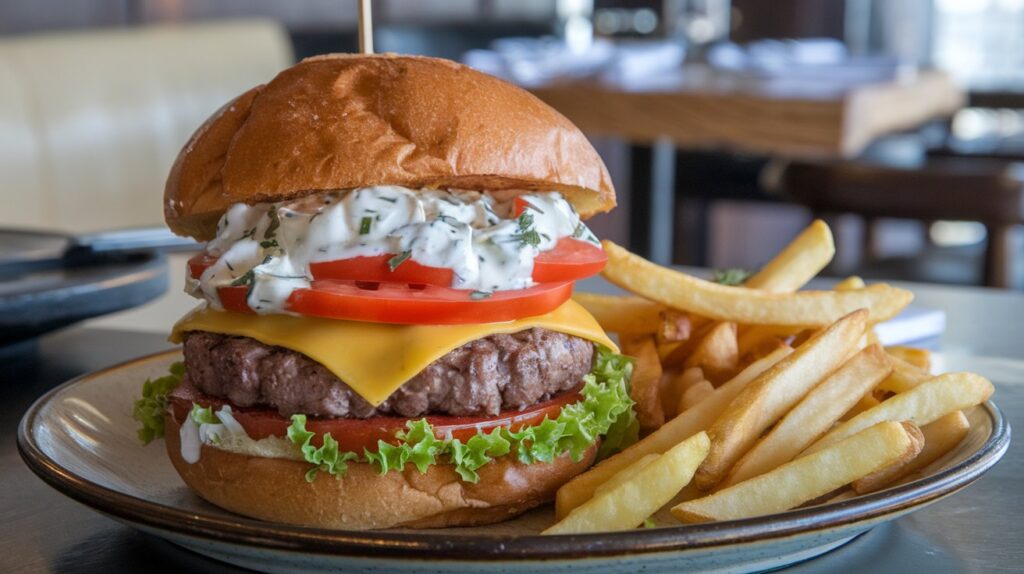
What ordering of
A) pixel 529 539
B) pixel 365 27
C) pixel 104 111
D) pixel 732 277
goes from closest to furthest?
pixel 529 539
pixel 365 27
pixel 732 277
pixel 104 111

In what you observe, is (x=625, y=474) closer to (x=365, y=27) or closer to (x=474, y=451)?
(x=474, y=451)

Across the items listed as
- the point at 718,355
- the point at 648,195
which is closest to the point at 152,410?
the point at 718,355

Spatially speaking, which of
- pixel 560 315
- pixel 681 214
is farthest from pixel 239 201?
pixel 681 214

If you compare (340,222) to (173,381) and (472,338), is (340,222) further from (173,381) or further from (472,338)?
(173,381)

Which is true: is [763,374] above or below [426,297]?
below

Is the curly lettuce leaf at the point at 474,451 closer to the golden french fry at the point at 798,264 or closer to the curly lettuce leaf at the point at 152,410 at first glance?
the curly lettuce leaf at the point at 152,410
